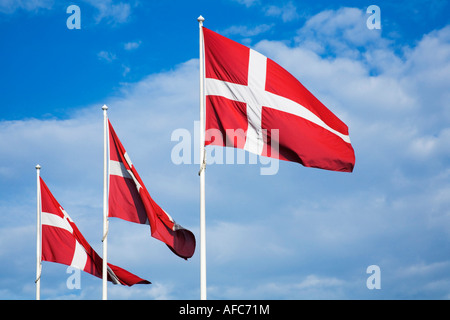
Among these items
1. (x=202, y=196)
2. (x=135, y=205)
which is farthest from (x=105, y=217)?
(x=202, y=196)

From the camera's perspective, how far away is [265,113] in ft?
57.4

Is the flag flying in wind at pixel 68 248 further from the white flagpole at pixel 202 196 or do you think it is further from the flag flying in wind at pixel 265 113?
the flag flying in wind at pixel 265 113

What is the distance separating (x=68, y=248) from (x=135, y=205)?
5.69m

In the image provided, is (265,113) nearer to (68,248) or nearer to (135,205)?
(135,205)

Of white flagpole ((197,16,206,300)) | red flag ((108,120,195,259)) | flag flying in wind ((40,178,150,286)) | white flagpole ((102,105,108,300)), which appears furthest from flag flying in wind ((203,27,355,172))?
flag flying in wind ((40,178,150,286))

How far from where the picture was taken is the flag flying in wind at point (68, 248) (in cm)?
2827

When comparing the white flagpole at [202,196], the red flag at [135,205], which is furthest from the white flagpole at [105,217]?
the white flagpole at [202,196]

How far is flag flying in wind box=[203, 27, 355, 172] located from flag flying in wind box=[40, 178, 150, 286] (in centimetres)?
1331

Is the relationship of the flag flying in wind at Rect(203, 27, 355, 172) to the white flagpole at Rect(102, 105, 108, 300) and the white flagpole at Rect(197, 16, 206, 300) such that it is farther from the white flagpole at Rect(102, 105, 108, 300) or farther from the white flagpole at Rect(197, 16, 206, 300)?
the white flagpole at Rect(102, 105, 108, 300)

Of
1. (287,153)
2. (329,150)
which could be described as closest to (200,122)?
(287,153)

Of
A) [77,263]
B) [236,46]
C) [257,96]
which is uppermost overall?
[236,46]

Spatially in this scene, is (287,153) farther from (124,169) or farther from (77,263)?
(77,263)
